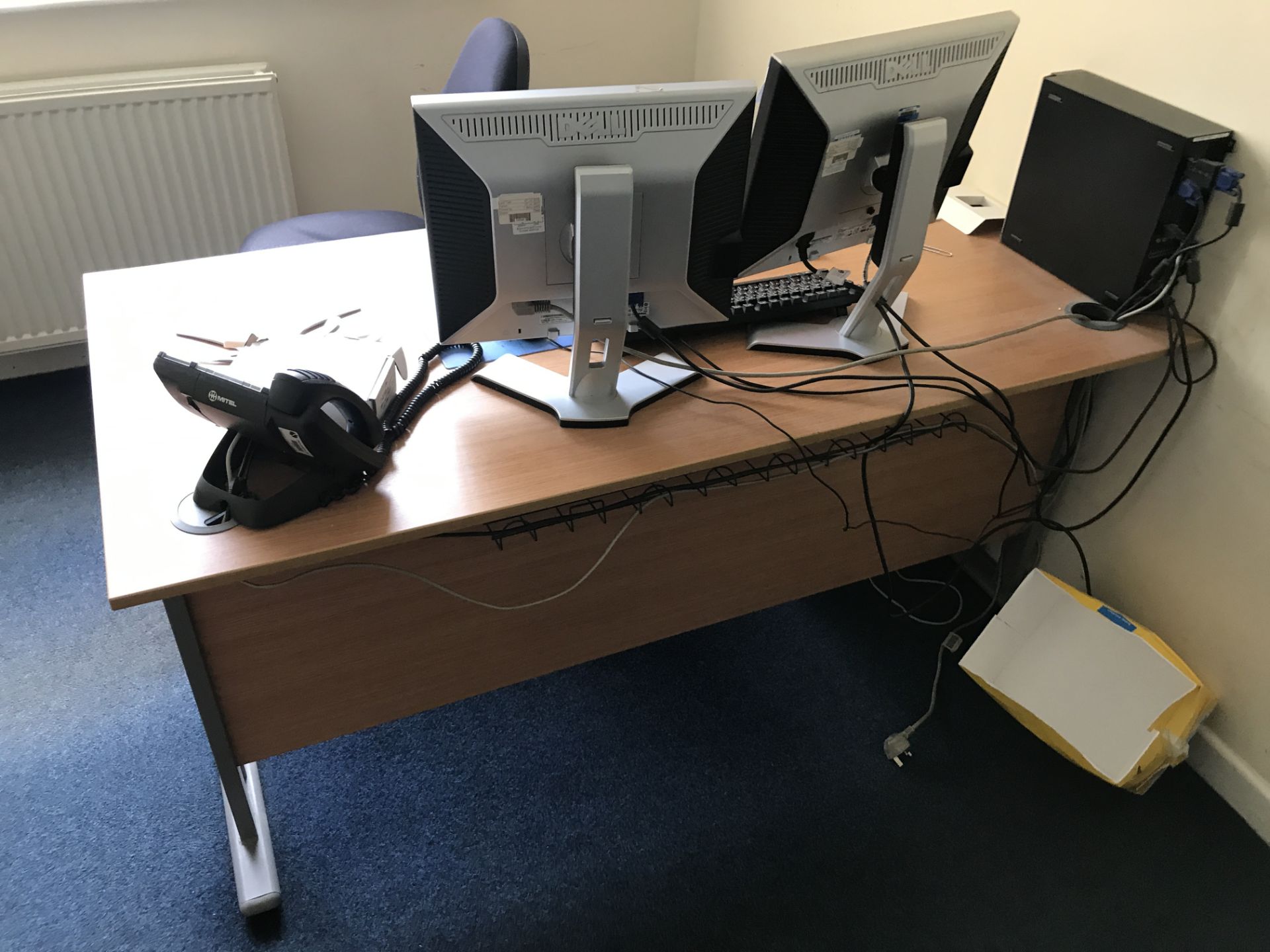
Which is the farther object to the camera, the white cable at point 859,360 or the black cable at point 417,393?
the white cable at point 859,360

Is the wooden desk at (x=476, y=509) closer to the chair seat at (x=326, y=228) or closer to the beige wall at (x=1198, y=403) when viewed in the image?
the beige wall at (x=1198, y=403)

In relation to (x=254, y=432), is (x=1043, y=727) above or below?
below

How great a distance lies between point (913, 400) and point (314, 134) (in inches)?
76.5

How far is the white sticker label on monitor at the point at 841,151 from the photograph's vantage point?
1421 mm

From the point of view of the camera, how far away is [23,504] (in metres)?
2.33

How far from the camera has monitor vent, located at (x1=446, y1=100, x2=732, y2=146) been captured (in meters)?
1.23

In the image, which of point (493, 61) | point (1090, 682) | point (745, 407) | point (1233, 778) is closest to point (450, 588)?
point (745, 407)

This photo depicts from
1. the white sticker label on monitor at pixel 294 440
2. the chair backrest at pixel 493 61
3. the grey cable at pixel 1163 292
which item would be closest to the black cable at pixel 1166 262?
the grey cable at pixel 1163 292

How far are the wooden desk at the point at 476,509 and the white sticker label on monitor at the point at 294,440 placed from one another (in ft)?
0.31

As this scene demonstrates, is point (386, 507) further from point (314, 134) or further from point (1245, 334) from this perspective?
point (314, 134)

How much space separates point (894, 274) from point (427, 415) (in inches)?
30.7

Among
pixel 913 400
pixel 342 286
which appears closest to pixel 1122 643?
pixel 913 400

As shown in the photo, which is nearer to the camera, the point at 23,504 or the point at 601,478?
the point at 601,478

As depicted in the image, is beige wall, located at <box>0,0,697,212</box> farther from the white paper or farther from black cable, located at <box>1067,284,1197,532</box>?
the white paper
